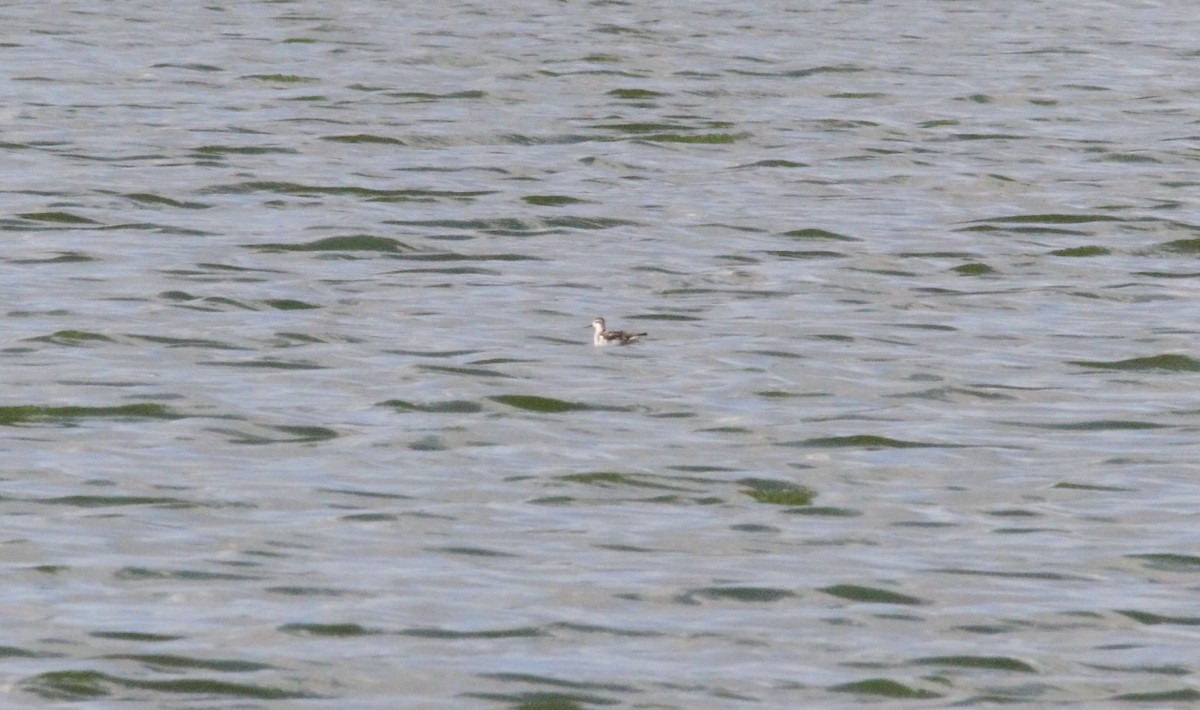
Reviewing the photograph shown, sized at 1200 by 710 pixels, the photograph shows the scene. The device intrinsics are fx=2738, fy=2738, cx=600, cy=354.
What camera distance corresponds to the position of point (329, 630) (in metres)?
10.3

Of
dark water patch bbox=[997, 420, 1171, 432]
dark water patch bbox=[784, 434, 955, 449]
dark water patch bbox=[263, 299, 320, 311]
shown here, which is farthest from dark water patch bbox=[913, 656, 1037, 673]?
dark water patch bbox=[263, 299, 320, 311]

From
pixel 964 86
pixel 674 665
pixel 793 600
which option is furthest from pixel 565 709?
pixel 964 86

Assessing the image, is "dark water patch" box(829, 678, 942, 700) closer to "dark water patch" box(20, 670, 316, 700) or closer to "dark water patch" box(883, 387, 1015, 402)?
"dark water patch" box(20, 670, 316, 700)

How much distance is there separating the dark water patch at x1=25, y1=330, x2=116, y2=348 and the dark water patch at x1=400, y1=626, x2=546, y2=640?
5834 mm

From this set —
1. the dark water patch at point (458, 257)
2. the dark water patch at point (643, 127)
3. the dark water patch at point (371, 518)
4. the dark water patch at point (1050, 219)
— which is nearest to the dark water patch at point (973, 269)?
the dark water patch at point (1050, 219)

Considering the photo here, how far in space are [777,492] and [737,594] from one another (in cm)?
174

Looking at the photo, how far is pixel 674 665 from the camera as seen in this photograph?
1001 cm

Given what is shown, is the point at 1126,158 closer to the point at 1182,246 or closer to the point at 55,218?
the point at 1182,246

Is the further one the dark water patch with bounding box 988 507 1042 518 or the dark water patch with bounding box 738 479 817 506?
the dark water patch with bounding box 738 479 817 506

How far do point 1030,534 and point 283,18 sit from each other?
21447 millimetres

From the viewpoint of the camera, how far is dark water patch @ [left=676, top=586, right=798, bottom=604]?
10859mm

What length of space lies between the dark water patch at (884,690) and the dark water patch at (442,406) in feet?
15.3

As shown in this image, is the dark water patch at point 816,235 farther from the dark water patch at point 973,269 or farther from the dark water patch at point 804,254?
the dark water patch at point 973,269

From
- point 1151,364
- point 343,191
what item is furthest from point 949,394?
point 343,191
